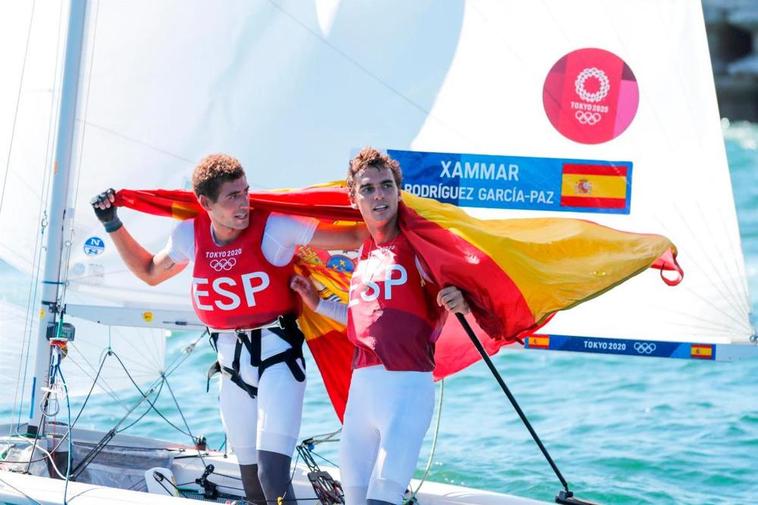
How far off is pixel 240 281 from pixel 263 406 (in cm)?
41

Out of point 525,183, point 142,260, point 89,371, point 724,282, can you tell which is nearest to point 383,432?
point 142,260

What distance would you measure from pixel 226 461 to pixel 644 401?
13.9 feet

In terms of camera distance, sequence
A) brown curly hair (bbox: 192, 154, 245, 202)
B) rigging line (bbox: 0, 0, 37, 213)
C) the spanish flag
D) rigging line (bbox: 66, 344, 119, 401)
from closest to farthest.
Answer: the spanish flag → brown curly hair (bbox: 192, 154, 245, 202) → rigging line (bbox: 0, 0, 37, 213) → rigging line (bbox: 66, 344, 119, 401)

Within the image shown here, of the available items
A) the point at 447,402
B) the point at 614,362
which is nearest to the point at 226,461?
the point at 447,402

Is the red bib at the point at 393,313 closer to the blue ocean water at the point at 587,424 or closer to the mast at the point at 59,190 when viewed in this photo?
the mast at the point at 59,190

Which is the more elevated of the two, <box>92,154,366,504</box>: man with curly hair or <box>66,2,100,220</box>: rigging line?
<box>66,2,100,220</box>: rigging line

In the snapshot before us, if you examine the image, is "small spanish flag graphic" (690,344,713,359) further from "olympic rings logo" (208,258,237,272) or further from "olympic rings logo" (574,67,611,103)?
"olympic rings logo" (208,258,237,272)

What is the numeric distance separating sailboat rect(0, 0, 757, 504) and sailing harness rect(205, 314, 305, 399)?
2.61 feet

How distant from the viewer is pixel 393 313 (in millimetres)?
3482

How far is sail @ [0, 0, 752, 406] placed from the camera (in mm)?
4539

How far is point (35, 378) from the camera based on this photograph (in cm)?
452

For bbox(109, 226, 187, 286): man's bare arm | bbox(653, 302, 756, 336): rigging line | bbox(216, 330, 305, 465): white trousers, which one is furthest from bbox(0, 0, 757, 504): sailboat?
bbox(216, 330, 305, 465): white trousers

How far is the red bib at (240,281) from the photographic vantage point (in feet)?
12.6

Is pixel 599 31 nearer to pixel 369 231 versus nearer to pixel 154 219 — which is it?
pixel 369 231
